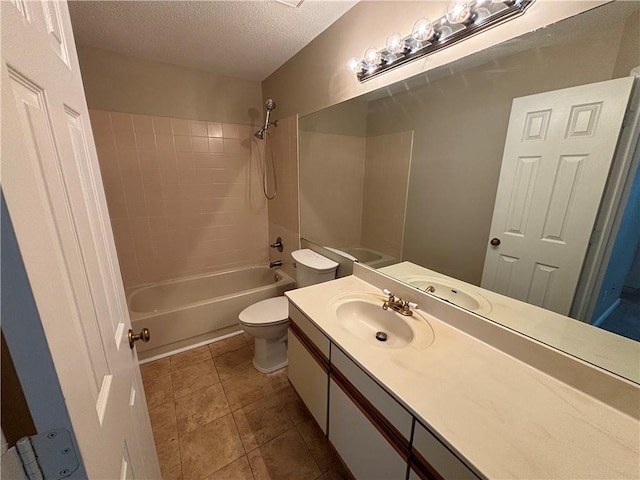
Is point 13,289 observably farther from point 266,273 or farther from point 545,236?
point 266,273

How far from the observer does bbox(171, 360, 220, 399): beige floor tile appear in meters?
1.72

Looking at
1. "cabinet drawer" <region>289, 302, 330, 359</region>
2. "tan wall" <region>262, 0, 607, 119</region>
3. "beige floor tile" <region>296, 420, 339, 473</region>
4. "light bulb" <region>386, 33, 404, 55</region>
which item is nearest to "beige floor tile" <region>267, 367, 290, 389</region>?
"beige floor tile" <region>296, 420, 339, 473</region>

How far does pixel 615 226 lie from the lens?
0.73 m

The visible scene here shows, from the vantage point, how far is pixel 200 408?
1.58 meters

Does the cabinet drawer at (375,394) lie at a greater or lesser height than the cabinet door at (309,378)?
greater

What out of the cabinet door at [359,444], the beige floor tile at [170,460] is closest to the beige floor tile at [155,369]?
the beige floor tile at [170,460]

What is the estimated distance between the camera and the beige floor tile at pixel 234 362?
1.87 metres

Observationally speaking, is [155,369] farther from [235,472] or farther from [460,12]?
[460,12]

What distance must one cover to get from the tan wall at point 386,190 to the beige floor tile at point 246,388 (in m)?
1.20

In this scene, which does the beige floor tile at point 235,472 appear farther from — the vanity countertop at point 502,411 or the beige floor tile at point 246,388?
the vanity countertop at point 502,411

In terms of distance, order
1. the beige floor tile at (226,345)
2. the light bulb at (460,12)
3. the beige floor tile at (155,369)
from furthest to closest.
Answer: the beige floor tile at (226,345) < the beige floor tile at (155,369) < the light bulb at (460,12)

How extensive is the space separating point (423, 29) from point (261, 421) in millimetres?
2151

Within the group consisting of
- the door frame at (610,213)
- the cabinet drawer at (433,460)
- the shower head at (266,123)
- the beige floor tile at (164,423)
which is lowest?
the beige floor tile at (164,423)

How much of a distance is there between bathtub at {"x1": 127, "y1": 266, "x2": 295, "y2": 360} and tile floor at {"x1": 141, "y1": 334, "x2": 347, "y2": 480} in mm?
163
